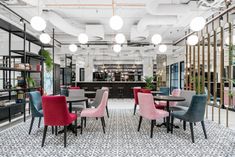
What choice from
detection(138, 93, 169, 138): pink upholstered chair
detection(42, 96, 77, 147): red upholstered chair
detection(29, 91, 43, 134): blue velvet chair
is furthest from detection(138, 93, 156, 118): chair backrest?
detection(29, 91, 43, 134): blue velvet chair

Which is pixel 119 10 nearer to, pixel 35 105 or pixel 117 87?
pixel 35 105

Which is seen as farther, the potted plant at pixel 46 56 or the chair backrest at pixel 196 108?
the potted plant at pixel 46 56

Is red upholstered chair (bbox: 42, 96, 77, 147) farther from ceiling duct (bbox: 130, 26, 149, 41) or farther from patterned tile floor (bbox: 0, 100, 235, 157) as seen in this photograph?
ceiling duct (bbox: 130, 26, 149, 41)

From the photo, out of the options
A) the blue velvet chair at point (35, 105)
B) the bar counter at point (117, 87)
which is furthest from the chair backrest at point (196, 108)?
the bar counter at point (117, 87)

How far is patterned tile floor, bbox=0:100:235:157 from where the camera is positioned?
3.75 meters

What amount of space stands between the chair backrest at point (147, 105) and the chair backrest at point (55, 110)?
172cm

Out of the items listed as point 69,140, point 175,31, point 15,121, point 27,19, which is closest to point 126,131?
point 69,140

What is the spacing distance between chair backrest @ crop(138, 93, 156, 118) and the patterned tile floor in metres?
0.49

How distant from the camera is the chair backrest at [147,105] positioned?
15.5 feet

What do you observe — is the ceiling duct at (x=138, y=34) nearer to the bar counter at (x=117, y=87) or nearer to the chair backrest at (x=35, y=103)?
the bar counter at (x=117, y=87)

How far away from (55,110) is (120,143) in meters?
1.38

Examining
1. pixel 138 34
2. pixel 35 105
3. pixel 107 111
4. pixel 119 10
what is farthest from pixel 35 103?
pixel 138 34

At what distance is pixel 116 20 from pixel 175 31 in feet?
21.4

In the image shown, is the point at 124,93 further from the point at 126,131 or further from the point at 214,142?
the point at 214,142
